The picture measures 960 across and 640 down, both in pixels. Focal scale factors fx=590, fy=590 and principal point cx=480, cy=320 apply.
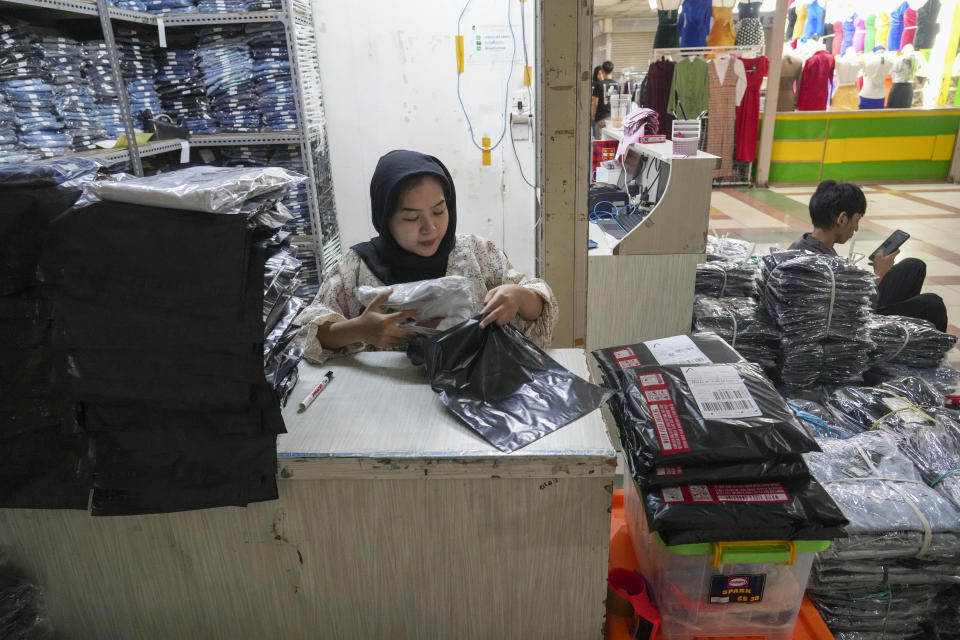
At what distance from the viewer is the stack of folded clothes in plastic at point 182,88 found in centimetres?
359

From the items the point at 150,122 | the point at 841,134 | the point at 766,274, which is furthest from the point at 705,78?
the point at 150,122

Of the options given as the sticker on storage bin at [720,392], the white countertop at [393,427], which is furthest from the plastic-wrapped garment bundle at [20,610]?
the sticker on storage bin at [720,392]

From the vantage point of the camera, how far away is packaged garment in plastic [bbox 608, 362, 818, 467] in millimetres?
1049

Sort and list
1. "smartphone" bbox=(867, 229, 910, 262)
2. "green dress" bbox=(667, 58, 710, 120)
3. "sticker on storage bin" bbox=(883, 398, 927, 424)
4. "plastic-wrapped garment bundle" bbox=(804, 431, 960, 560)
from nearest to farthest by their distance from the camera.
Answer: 1. "plastic-wrapped garment bundle" bbox=(804, 431, 960, 560)
2. "sticker on storage bin" bbox=(883, 398, 927, 424)
3. "smartphone" bbox=(867, 229, 910, 262)
4. "green dress" bbox=(667, 58, 710, 120)

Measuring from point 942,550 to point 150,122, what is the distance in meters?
3.90

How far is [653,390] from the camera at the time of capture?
1162 mm

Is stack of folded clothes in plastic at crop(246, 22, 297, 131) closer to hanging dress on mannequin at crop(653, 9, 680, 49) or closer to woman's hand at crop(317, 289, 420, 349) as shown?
woman's hand at crop(317, 289, 420, 349)

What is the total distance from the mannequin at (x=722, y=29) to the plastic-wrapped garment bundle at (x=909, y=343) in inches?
247

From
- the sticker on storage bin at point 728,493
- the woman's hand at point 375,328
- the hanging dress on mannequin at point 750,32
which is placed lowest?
the sticker on storage bin at point 728,493

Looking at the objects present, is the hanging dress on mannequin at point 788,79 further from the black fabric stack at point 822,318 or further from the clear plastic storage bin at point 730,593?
the clear plastic storage bin at point 730,593

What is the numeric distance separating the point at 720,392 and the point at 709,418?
8 cm

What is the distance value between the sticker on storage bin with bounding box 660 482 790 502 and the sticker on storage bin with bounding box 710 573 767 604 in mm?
171

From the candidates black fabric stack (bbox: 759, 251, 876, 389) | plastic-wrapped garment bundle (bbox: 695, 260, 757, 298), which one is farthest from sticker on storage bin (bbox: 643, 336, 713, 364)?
plastic-wrapped garment bundle (bbox: 695, 260, 757, 298)

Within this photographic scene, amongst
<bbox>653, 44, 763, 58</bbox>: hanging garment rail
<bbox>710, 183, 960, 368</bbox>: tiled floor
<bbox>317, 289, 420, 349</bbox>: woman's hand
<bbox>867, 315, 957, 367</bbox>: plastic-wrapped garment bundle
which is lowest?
<bbox>710, 183, 960, 368</bbox>: tiled floor
